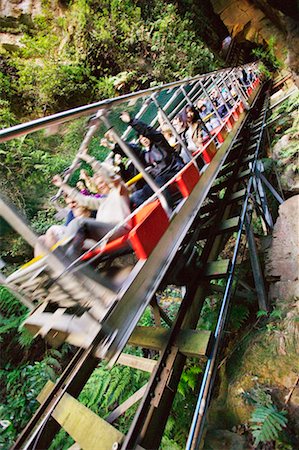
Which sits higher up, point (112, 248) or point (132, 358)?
point (112, 248)

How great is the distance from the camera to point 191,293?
2.52 meters

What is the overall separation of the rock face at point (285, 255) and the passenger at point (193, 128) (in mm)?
1721

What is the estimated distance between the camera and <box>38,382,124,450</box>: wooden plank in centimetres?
171

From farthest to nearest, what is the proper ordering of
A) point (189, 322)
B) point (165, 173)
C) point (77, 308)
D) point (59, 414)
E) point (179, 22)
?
point (179, 22) → point (165, 173) → point (189, 322) → point (59, 414) → point (77, 308)

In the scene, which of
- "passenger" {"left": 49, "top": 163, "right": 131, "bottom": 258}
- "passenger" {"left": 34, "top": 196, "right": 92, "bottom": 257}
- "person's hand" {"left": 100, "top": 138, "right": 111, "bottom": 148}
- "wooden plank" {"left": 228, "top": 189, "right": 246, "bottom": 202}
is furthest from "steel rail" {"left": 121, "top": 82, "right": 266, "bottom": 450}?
"wooden plank" {"left": 228, "top": 189, "right": 246, "bottom": 202}

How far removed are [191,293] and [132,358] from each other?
30.6 inches

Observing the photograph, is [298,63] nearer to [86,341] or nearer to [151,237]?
[151,237]

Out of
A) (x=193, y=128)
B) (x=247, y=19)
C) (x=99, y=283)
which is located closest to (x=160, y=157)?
(x=193, y=128)

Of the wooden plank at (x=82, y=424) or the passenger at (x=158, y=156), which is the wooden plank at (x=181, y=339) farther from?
the passenger at (x=158, y=156)

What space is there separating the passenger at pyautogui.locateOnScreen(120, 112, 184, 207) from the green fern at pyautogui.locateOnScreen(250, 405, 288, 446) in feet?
7.52

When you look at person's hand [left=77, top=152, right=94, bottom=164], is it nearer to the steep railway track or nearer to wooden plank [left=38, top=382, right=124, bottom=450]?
the steep railway track

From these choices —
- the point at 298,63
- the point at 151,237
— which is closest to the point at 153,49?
the point at 298,63

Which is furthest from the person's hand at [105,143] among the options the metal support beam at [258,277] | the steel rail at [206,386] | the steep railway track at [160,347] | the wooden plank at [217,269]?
the steel rail at [206,386]

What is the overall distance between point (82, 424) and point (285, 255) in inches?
106
